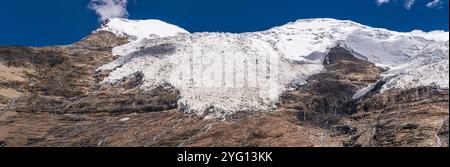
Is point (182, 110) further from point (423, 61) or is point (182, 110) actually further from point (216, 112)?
point (423, 61)

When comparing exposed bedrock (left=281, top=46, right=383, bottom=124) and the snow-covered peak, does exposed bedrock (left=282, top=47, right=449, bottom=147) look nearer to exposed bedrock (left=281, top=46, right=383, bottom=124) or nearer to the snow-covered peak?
exposed bedrock (left=281, top=46, right=383, bottom=124)

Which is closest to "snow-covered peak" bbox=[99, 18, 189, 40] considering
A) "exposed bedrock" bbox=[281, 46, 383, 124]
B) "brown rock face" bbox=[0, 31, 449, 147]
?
"brown rock face" bbox=[0, 31, 449, 147]

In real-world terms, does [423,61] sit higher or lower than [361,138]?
higher

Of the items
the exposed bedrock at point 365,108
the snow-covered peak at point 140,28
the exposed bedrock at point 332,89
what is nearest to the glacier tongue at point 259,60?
the snow-covered peak at point 140,28

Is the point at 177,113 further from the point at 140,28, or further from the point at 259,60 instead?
the point at 140,28
